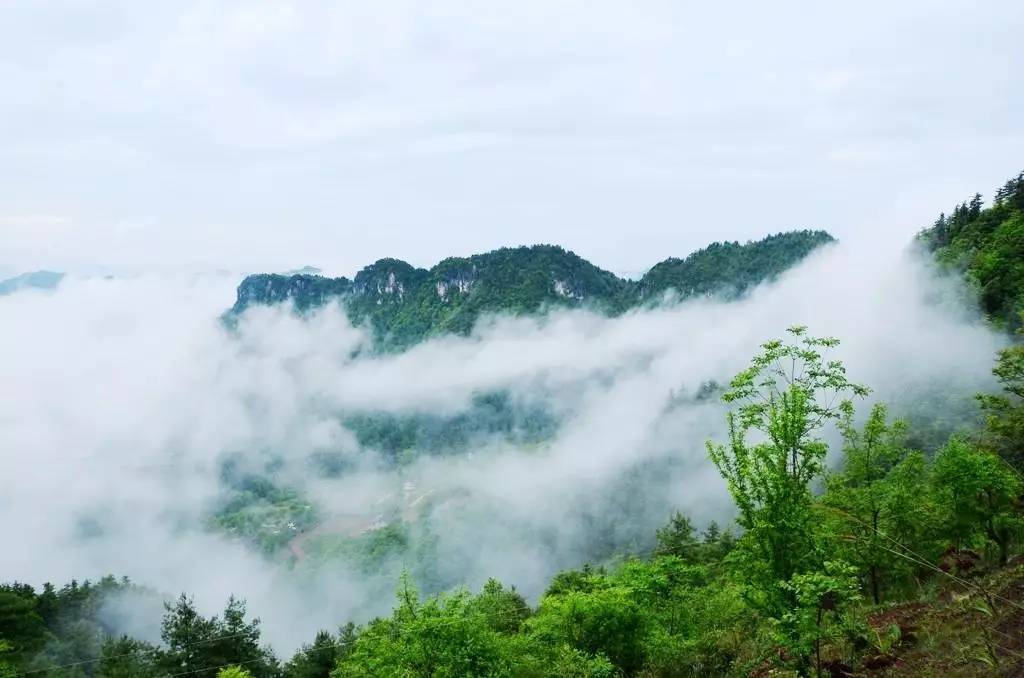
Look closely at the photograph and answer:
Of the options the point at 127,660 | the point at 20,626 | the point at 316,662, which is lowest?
the point at 316,662

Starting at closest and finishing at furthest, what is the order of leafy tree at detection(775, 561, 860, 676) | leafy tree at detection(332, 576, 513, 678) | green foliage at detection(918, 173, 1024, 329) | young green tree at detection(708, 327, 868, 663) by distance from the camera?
1. leafy tree at detection(775, 561, 860, 676)
2. young green tree at detection(708, 327, 868, 663)
3. leafy tree at detection(332, 576, 513, 678)
4. green foliage at detection(918, 173, 1024, 329)

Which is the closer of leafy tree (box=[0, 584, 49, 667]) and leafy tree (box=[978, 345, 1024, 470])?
leafy tree (box=[978, 345, 1024, 470])

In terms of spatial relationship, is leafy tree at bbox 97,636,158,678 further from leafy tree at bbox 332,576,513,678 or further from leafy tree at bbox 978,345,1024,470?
leafy tree at bbox 978,345,1024,470

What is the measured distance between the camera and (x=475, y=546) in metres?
179

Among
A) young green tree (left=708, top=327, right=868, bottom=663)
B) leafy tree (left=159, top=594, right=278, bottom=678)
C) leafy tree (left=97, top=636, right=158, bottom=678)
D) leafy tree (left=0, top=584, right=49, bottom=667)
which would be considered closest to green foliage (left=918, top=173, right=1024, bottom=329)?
young green tree (left=708, top=327, right=868, bottom=663)

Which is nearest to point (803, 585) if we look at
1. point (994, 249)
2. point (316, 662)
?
point (316, 662)

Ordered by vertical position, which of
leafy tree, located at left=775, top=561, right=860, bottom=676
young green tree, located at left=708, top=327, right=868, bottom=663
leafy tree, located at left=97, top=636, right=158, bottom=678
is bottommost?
leafy tree, located at left=97, top=636, right=158, bottom=678

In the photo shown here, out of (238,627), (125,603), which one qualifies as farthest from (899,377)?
(125,603)

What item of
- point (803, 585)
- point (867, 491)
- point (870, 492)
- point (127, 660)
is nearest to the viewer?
point (803, 585)

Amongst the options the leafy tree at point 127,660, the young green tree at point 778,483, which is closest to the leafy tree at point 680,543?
the leafy tree at point 127,660

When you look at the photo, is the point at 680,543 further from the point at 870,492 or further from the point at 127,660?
the point at 127,660

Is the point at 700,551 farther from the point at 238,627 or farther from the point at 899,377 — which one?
the point at 899,377

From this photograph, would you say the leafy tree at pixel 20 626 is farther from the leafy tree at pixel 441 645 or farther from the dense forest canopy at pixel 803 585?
the leafy tree at pixel 441 645

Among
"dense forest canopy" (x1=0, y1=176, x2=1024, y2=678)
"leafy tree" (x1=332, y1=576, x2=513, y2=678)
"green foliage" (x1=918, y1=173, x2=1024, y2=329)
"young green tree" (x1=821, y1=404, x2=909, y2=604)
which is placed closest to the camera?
"dense forest canopy" (x1=0, y1=176, x2=1024, y2=678)
